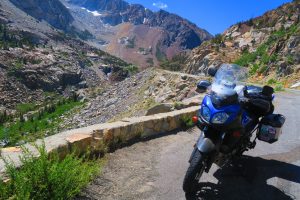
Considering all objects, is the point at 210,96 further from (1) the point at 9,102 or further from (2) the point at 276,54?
(1) the point at 9,102

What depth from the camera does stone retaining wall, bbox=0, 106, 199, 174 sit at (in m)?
6.31

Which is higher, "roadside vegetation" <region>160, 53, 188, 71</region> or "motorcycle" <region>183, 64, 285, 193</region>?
"motorcycle" <region>183, 64, 285, 193</region>

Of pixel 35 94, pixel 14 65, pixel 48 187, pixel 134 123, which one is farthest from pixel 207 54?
pixel 14 65

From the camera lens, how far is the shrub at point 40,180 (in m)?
4.88

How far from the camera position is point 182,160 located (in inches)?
311

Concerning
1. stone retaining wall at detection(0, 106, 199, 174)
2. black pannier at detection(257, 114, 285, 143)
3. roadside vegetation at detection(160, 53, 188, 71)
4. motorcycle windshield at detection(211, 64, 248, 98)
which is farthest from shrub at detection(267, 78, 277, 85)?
roadside vegetation at detection(160, 53, 188, 71)

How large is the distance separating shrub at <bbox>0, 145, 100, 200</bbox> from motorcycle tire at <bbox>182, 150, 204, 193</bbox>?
151 centimetres

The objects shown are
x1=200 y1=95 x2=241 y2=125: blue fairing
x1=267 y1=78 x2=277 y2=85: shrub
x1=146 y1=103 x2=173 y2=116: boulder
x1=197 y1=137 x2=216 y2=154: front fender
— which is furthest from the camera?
x1=267 y1=78 x2=277 y2=85: shrub

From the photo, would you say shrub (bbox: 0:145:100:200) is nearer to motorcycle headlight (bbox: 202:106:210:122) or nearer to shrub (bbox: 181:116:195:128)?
motorcycle headlight (bbox: 202:106:210:122)

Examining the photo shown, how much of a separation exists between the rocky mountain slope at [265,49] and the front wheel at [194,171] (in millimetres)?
24894

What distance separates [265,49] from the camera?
43.5 metres

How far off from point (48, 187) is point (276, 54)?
36823 mm

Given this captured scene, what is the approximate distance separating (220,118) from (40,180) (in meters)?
2.61

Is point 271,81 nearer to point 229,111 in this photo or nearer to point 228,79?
point 228,79
